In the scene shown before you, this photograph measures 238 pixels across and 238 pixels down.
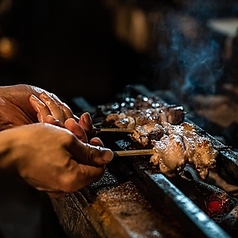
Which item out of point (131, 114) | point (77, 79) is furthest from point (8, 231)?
point (131, 114)

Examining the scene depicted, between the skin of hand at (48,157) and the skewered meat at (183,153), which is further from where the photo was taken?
the skewered meat at (183,153)

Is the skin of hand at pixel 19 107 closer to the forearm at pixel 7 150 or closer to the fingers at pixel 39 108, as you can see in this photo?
the fingers at pixel 39 108

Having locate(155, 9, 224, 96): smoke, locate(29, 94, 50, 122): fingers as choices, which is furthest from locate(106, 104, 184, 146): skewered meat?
locate(155, 9, 224, 96): smoke

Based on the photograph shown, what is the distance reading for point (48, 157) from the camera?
8.36 ft

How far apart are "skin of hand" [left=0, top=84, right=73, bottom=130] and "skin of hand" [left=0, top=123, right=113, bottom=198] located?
0.57 metres

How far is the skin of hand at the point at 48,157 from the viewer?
98.3 inches

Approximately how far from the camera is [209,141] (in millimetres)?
3227

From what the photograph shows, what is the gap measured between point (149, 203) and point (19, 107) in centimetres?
113

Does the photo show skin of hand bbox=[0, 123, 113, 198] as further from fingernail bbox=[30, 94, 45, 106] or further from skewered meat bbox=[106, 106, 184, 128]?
skewered meat bbox=[106, 106, 184, 128]

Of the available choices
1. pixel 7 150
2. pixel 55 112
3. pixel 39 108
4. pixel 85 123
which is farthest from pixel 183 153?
pixel 7 150

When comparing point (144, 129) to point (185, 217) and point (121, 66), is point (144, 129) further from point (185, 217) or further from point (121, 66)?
point (121, 66)

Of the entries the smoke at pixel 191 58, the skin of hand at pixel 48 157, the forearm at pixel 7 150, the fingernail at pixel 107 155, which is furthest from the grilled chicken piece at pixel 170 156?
the smoke at pixel 191 58

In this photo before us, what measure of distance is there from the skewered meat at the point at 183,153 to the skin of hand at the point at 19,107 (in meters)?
0.65

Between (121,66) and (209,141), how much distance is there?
4560 mm
